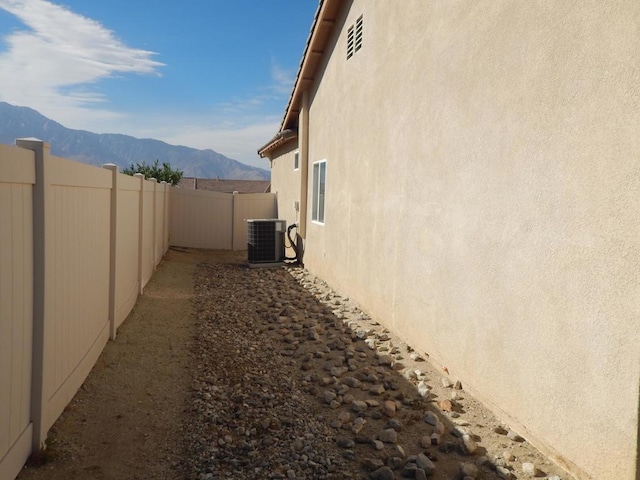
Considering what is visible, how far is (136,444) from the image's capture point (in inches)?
128

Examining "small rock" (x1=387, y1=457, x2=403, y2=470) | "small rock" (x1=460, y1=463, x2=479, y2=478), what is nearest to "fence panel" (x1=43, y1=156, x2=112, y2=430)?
"small rock" (x1=387, y1=457, x2=403, y2=470)

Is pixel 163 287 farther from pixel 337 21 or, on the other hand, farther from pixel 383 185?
pixel 337 21

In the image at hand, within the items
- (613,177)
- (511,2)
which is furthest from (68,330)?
(511,2)

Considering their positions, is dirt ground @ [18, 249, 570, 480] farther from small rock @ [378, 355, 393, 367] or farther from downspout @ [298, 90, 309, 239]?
downspout @ [298, 90, 309, 239]

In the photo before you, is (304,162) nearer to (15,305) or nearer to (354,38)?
(354,38)

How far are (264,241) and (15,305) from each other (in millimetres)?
9106

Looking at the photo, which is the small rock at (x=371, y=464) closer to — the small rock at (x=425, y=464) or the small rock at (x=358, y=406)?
the small rock at (x=425, y=464)

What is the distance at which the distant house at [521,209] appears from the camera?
2.69 metres

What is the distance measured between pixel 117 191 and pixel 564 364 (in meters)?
4.33

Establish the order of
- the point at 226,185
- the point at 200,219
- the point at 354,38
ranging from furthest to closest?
1. the point at 226,185
2. the point at 200,219
3. the point at 354,38

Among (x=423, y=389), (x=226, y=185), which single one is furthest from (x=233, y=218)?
(x=226, y=185)

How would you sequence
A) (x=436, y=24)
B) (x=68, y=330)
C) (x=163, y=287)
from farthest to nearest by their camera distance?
(x=163, y=287), (x=436, y=24), (x=68, y=330)

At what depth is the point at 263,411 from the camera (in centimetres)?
383

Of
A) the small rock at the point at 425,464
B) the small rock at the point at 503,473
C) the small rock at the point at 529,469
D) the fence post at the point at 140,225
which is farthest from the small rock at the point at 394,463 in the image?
the fence post at the point at 140,225
